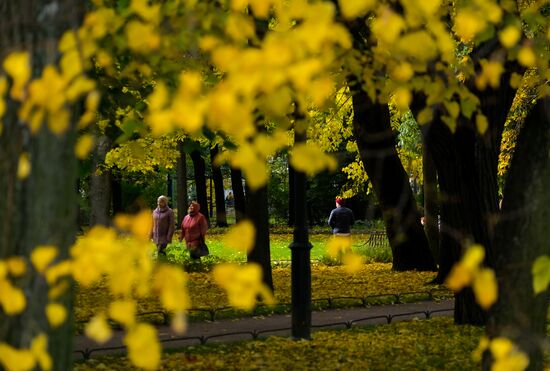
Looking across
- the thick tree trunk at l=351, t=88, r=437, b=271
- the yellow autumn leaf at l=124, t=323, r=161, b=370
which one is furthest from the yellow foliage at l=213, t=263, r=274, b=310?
the thick tree trunk at l=351, t=88, r=437, b=271

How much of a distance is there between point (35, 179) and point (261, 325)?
823 centimetres

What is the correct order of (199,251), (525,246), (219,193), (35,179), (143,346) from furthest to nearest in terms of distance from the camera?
1. (219,193)
2. (199,251)
3. (525,246)
4. (35,179)
5. (143,346)

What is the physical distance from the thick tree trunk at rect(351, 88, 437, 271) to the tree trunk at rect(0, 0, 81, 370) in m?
12.6

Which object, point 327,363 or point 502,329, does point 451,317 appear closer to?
point 327,363

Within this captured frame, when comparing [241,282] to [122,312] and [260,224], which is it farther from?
[260,224]

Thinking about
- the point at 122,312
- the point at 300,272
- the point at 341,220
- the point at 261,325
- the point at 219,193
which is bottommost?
the point at 261,325

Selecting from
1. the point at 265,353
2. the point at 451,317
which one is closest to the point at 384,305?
the point at 451,317

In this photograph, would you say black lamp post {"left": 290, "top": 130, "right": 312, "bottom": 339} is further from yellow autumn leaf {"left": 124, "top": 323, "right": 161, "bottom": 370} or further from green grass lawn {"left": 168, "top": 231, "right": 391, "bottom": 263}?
yellow autumn leaf {"left": 124, "top": 323, "right": 161, "bottom": 370}

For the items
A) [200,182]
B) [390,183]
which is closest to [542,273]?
[390,183]

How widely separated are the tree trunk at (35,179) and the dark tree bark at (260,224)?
29.0 ft

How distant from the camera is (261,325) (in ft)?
38.4

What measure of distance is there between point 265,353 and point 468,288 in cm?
291

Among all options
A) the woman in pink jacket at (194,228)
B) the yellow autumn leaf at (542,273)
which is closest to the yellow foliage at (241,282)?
the yellow autumn leaf at (542,273)

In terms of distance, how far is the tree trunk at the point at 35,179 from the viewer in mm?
3734
